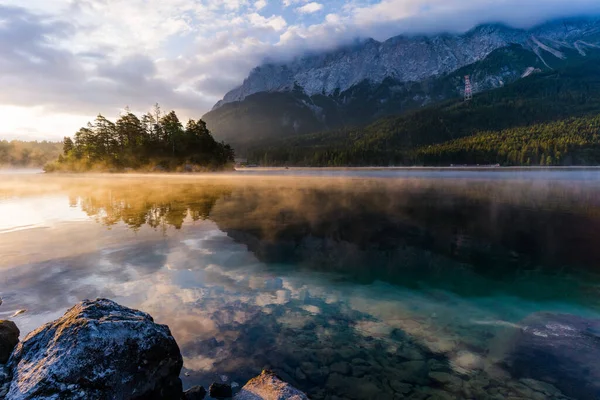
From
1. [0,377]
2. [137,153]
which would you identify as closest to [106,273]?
[0,377]

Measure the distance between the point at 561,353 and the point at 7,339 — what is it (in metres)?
13.4

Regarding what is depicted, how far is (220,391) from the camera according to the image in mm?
6676

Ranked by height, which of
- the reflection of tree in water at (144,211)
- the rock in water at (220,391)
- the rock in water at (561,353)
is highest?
the reflection of tree in water at (144,211)

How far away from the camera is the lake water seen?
7.64 m

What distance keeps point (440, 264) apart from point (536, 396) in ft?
30.2

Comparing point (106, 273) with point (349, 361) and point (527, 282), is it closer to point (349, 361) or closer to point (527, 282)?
point (349, 361)

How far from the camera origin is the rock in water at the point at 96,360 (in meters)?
5.44

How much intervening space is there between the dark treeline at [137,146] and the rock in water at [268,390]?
118m

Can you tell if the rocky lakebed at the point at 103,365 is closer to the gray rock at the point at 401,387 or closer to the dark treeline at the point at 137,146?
the gray rock at the point at 401,387

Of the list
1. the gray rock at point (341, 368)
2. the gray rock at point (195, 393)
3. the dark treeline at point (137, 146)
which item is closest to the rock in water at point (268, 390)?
the gray rock at point (195, 393)

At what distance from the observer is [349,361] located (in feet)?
26.0

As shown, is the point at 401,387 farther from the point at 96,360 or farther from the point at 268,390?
the point at 96,360

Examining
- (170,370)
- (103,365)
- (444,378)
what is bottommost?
(444,378)

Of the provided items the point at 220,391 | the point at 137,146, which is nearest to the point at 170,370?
the point at 220,391
